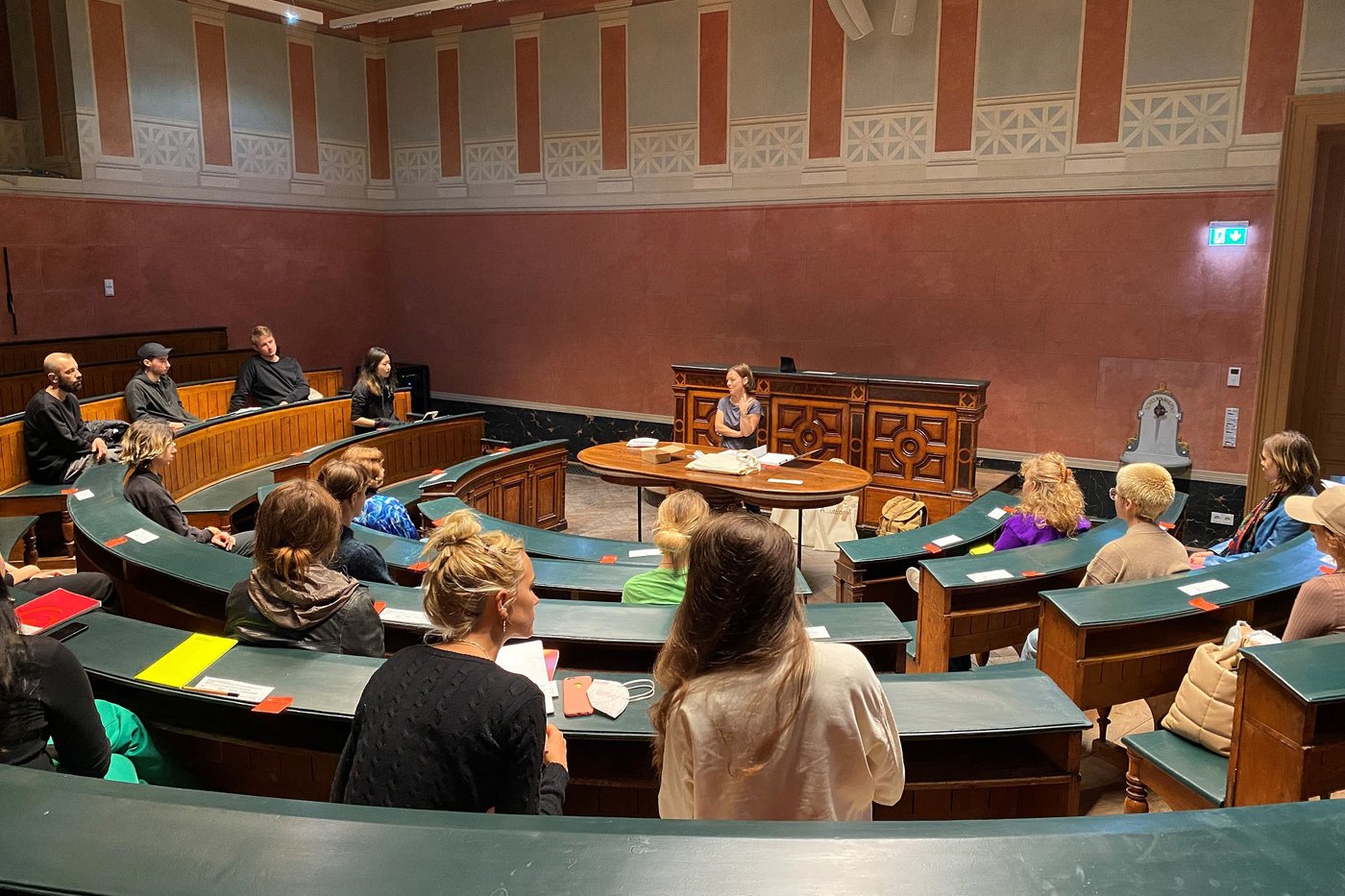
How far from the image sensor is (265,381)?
8938 millimetres

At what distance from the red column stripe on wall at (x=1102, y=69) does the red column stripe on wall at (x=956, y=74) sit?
964 mm

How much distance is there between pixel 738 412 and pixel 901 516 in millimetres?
1567

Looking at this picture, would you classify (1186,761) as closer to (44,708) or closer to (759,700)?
(759,700)

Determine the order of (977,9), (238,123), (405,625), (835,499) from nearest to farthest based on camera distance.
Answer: (405,625) < (835,499) < (977,9) < (238,123)

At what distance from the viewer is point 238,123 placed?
1116 centimetres

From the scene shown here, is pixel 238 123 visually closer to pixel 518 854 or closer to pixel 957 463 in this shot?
pixel 957 463

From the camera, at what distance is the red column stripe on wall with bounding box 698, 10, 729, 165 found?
1016cm

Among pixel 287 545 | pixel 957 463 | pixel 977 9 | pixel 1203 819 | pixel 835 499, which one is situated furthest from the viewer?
pixel 977 9

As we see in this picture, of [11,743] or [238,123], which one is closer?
[11,743]

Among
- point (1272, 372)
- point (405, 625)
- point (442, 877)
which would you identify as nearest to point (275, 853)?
point (442, 877)

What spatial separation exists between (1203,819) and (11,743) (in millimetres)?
2340

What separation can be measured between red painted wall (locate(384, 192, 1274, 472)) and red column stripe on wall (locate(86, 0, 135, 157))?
133 inches

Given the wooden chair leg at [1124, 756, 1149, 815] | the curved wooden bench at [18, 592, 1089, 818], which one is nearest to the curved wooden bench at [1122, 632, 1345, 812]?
the wooden chair leg at [1124, 756, 1149, 815]

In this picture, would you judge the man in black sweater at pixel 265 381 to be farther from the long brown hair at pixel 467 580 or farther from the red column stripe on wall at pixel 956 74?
the long brown hair at pixel 467 580
